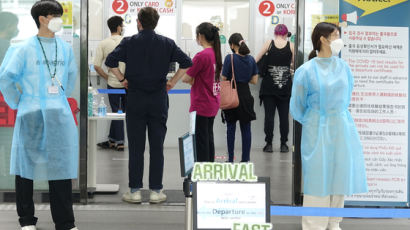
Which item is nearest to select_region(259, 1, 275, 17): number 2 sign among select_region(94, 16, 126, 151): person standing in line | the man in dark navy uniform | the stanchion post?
select_region(94, 16, 126, 151): person standing in line

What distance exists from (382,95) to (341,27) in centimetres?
61

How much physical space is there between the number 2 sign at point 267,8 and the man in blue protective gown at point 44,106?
5.13 meters

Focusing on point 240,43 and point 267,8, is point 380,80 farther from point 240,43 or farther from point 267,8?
point 267,8

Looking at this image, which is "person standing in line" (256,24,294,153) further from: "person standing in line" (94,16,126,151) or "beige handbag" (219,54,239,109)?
"person standing in line" (94,16,126,151)

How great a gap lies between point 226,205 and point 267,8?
6.42 meters

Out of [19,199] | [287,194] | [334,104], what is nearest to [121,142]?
[287,194]

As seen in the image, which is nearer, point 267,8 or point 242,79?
point 242,79

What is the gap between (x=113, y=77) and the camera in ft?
24.5

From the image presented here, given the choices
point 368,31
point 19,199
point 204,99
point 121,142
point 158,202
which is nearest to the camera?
point 19,199

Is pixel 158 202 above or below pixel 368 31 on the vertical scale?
below

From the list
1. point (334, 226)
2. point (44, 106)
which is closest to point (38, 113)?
point (44, 106)

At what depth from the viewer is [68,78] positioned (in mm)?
4145

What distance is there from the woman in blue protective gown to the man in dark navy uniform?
137 centimetres

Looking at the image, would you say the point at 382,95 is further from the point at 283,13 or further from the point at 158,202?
the point at 283,13
